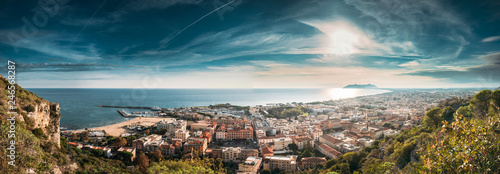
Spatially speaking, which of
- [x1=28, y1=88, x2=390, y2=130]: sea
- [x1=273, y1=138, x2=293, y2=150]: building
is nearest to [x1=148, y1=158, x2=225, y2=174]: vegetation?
[x1=273, y1=138, x2=293, y2=150]: building

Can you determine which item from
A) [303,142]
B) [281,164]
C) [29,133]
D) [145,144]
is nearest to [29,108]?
[29,133]

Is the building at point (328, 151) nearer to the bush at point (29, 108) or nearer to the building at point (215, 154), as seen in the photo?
the building at point (215, 154)

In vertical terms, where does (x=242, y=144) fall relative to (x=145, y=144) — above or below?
below

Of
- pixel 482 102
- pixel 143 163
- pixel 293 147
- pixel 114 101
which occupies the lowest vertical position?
pixel 293 147

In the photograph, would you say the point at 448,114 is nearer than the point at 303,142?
Yes

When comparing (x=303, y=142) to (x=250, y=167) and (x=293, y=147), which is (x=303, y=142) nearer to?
(x=293, y=147)

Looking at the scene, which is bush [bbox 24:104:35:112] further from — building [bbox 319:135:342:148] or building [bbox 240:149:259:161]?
building [bbox 319:135:342:148]

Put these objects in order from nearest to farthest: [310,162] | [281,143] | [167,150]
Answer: [310,162], [167,150], [281,143]

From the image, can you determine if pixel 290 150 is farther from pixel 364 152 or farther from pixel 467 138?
pixel 467 138
